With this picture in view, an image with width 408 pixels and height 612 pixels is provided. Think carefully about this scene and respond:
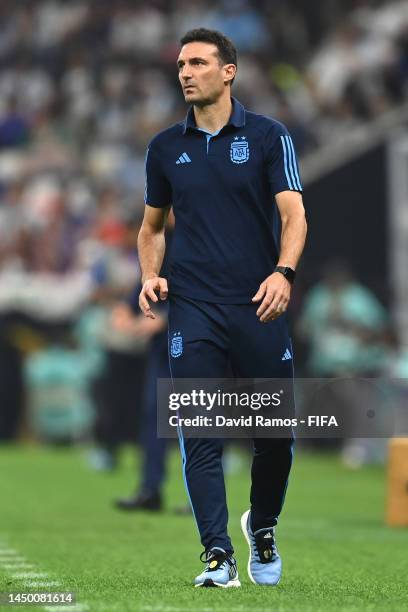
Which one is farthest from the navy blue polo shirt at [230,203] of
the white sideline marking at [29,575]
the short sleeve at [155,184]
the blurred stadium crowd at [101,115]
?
the blurred stadium crowd at [101,115]

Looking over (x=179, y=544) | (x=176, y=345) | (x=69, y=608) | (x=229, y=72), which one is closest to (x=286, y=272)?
(x=176, y=345)

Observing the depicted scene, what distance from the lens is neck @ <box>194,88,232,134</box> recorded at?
21.8ft

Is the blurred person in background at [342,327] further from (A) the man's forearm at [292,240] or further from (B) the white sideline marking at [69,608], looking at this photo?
(B) the white sideline marking at [69,608]

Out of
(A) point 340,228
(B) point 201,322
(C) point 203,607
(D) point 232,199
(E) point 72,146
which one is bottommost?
(C) point 203,607

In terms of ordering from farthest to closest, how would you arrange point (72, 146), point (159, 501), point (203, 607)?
1. point (72, 146)
2. point (159, 501)
3. point (203, 607)

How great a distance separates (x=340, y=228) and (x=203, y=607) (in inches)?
515

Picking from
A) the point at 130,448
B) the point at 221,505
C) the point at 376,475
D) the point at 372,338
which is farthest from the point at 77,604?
the point at 130,448

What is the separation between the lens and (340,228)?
18.6 metres

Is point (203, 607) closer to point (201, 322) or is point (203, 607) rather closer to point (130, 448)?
point (201, 322)

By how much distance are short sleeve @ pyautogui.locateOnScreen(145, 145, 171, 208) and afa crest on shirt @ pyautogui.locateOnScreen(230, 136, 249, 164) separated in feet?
Answer: 1.10

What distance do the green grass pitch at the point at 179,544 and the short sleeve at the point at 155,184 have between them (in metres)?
1.54

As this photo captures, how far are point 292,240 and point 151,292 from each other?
1.94 ft

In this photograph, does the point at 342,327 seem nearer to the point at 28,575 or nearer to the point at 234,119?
the point at 28,575

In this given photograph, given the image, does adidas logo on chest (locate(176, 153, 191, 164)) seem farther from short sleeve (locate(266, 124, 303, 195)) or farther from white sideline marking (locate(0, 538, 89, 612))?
white sideline marking (locate(0, 538, 89, 612))
